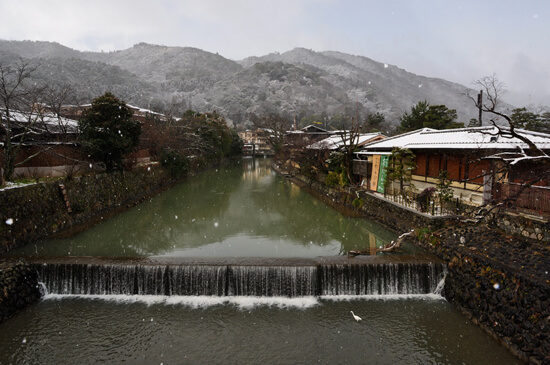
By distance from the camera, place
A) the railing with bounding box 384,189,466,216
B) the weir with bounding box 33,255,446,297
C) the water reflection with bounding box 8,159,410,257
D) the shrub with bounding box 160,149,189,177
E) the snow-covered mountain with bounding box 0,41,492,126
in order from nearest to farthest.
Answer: the weir with bounding box 33,255,446,297 < the railing with bounding box 384,189,466,216 < the water reflection with bounding box 8,159,410,257 < the shrub with bounding box 160,149,189,177 < the snow-covered mountain with bounding box 0,41,492,126

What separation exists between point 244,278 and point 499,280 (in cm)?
716

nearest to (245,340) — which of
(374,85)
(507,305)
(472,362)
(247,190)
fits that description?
(472,362)

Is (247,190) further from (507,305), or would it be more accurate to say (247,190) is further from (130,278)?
(507,305)

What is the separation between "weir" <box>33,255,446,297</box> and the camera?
9.80m

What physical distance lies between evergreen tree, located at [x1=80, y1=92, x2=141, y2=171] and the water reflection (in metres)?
4.03

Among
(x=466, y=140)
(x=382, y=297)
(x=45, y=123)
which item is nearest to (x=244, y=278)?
(x=382, y=297)

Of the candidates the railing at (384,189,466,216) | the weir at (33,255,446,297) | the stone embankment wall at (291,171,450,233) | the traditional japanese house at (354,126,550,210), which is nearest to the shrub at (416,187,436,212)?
the railing at (384,189,466,216)

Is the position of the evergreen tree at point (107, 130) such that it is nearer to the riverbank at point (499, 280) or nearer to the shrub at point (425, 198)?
the shrub at point (425, 198)

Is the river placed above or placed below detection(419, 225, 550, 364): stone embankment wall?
below

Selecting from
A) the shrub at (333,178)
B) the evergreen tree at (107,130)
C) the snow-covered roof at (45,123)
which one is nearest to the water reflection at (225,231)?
the shrub at (333,178)

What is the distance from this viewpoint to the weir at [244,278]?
9797 mm

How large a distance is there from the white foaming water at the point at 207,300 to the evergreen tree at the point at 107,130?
36.9 ft

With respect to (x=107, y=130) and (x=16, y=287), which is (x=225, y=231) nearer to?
(x=16, y=287)

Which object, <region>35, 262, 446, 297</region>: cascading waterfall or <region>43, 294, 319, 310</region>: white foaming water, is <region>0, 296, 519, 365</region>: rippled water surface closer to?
<region>43, 294, 319, 310</region>: white foaming water
